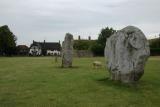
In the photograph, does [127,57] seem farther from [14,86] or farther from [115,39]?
[14,86]

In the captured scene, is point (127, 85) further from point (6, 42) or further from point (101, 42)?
point (6, 42)

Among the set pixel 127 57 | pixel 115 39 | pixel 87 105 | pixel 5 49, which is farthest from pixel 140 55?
pixel 5 49

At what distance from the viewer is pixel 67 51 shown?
32281 millimetres

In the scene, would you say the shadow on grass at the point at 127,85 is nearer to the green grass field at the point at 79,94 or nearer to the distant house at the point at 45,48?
the green grass field at the point at 79,94

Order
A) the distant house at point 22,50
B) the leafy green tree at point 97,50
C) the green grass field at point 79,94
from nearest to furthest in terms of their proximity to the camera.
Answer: the green grass field at point 79,94
the leafy green tree at point 97,50
the distant house at point 22,50

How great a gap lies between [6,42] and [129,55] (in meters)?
87.2

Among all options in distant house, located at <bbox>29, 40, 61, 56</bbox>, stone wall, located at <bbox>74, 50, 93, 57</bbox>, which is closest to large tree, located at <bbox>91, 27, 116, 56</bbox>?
stone wall, located at <bbox>74, 50, 93, 57</bbox>

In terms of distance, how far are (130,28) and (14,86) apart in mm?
6768

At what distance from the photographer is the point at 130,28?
734 inches

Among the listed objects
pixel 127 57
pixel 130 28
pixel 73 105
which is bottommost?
pixel 73 105

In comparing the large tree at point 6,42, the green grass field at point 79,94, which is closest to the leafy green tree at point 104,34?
the large tree at point 6,42

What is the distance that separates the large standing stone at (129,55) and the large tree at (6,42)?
282 feet

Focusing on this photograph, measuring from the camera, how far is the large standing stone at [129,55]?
17938mm

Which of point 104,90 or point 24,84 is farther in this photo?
point 24,84
